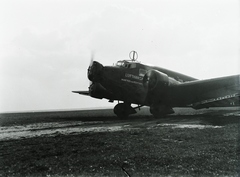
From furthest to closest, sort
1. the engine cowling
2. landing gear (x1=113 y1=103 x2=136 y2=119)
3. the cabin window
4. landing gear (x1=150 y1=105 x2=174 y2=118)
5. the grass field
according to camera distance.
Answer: landing gear (x1=113 y1=103 x2=136 y2=119) < the cabin window < landing gear (x1=150 y1=105 x2=174 y2=118) < the engine cowling < the grass field

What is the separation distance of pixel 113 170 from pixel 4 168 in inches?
69.0

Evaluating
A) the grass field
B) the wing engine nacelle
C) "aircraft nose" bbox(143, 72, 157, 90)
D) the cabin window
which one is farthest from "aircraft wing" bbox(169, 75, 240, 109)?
the grass field

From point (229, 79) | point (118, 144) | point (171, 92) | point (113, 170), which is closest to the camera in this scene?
point (113, 170)

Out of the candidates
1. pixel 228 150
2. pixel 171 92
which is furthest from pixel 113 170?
pixel 171 92

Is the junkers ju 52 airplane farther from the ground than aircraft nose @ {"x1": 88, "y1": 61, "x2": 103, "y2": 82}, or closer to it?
closer to it

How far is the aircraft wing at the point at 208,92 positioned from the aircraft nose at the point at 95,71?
3.77 meters

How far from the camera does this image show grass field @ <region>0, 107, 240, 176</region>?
141 inches

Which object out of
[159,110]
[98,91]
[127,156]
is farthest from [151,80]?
[127,156]

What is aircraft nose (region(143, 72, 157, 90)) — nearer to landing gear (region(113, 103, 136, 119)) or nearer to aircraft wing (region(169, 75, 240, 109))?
aircraft wing (region(169, 75, 240, 109))

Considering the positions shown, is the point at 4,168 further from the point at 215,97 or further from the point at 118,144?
the point at 215,97

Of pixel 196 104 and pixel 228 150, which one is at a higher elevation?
pixel 196 104

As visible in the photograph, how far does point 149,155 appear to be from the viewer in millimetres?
4422

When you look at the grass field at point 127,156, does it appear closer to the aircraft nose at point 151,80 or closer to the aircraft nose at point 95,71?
the aircraft nose at point 151,80

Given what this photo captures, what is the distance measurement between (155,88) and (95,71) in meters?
3.02
